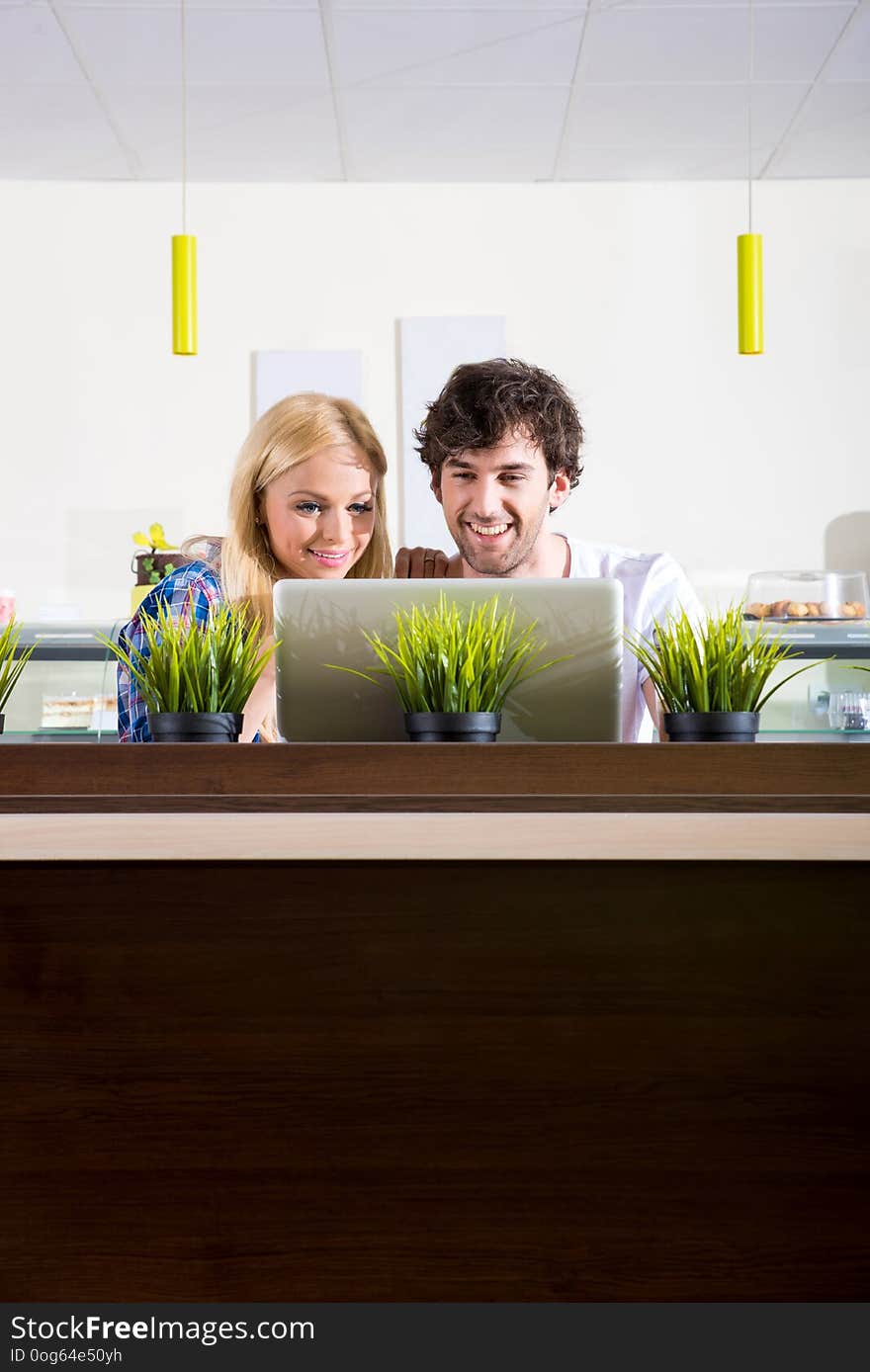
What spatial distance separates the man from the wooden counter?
1.04m

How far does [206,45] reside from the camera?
13.7ft

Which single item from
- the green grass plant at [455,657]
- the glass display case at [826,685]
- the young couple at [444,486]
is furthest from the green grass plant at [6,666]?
the glass display case at [826,685]

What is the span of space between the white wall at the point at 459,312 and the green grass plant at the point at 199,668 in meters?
3.86

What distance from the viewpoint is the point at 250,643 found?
5.02 ft

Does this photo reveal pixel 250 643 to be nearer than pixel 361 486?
Yes

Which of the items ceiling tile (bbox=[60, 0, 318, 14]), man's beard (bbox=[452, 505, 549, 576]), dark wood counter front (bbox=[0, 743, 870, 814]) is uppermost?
ceiling tile (bbox=[60, 0, 318, 14])

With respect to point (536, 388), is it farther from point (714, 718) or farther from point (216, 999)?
point (216, 999)

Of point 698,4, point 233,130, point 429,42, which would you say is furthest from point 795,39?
point 233,130

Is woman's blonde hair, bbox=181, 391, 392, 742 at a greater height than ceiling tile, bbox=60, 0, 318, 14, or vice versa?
ceiling tile, bbox=60, 0, 318, 14

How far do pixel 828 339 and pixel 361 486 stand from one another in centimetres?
353

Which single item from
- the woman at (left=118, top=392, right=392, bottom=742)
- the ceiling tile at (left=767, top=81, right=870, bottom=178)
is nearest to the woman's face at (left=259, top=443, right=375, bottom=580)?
the woman at (left=118, top=392, right=392, bottom=742)

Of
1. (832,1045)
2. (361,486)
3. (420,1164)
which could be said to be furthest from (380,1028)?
(361,486)

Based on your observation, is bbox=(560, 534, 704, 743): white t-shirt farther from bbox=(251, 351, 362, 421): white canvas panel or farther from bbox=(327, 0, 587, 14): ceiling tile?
bbox=(251, 351, 362, 421): white canvas panel

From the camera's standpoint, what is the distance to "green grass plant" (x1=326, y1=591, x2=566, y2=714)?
55.2 inches
